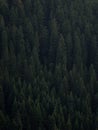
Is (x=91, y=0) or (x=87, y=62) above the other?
(x=91, y=0)

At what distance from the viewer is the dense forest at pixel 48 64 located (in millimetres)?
71062

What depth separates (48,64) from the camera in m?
87.4

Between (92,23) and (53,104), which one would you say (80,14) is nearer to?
(92,23)

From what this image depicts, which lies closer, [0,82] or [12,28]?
[0,82]

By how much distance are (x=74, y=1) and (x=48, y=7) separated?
749 cm

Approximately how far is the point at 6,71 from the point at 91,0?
3790 centimetres

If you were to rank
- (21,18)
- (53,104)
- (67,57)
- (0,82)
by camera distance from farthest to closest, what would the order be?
(21,18) < (67,57) < (0,82) < (53,104)

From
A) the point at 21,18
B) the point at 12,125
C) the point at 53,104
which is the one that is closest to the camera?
the point at 12,125

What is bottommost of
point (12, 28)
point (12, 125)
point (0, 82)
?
point (12, 125)

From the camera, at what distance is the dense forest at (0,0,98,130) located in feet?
233

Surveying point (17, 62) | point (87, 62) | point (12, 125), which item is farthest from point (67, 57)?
point (12, 125)

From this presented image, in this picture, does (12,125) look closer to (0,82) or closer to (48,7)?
(0,82)

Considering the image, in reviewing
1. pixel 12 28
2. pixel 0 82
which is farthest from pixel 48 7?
pixel 0 82

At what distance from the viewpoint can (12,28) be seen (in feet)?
299
